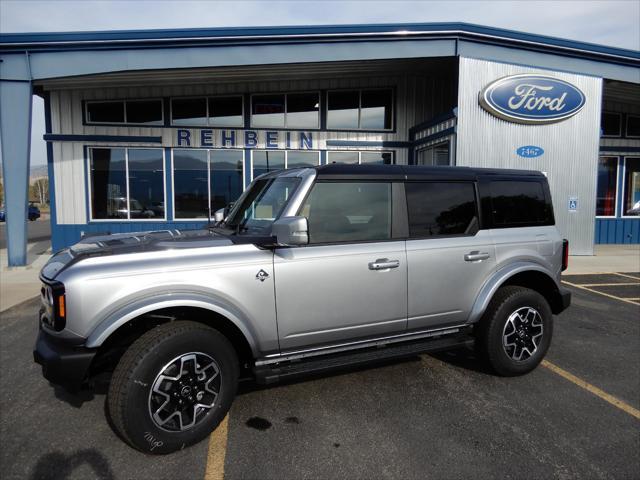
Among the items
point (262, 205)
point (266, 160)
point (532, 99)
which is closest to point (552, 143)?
point (532, 99)

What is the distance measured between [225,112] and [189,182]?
255 centimetres

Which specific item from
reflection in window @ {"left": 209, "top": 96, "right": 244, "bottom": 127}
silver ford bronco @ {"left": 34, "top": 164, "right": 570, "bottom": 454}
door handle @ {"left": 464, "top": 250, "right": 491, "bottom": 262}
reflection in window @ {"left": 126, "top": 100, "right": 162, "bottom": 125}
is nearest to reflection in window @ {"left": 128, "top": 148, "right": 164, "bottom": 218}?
reflection in window @ {"left": 126, "top": 100, "right": 162, "bottom": 125}

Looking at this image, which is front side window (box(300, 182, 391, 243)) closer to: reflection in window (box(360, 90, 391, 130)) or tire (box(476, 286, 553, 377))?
tire (box(476, 286, 553, 377))

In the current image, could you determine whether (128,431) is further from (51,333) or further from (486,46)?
(486,46)

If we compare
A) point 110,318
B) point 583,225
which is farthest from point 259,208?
point 583,225

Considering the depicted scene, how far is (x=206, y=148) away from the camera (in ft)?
46.2

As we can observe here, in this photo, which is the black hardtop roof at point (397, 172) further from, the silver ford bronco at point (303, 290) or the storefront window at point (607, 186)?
the storefront window at point (607, 186)

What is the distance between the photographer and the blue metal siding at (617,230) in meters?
16.3

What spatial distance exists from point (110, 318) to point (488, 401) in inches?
119

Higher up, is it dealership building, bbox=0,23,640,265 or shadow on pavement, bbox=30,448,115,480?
dealership building, bbox=0,23,640,265

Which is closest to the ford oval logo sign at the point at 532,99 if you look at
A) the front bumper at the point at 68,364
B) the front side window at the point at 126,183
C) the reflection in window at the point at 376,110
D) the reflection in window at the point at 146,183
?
the reflection in window at the point at 376,110

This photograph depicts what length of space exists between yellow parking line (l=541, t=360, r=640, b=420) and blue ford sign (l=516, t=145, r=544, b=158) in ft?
30.0

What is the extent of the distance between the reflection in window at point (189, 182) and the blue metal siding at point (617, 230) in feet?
46.8

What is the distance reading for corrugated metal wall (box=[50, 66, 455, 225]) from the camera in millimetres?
13367
